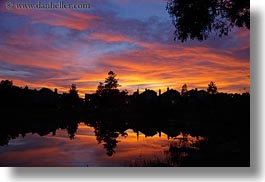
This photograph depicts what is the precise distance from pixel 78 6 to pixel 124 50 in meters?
1.10

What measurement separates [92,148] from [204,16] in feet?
9.43

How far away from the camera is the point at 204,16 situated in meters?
6.44

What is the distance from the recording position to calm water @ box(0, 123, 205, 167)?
20.3 feet

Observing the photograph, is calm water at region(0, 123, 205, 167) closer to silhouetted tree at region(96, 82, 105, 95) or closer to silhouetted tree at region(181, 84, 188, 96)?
silhouetted tree at region(96, 82, 105, 95)

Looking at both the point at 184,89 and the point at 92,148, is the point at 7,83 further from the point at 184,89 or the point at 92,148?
the point at 184,89

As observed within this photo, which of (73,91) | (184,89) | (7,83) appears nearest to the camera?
(7,83)

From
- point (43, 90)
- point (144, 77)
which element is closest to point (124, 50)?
point (144, 77)

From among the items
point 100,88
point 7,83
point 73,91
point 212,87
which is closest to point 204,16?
point 212,87

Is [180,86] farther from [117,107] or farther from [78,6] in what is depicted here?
[78,6]

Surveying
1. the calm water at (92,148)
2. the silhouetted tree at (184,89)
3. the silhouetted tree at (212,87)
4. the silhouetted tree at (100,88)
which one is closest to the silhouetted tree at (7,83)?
the calm water at (92,148)

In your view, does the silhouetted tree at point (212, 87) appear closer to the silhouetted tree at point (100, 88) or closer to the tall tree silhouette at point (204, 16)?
the tall tree silhouette at point (204, 16)

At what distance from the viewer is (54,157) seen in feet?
20.2

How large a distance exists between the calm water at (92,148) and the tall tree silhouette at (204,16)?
1933mm

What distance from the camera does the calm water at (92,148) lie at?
619 centimetres
